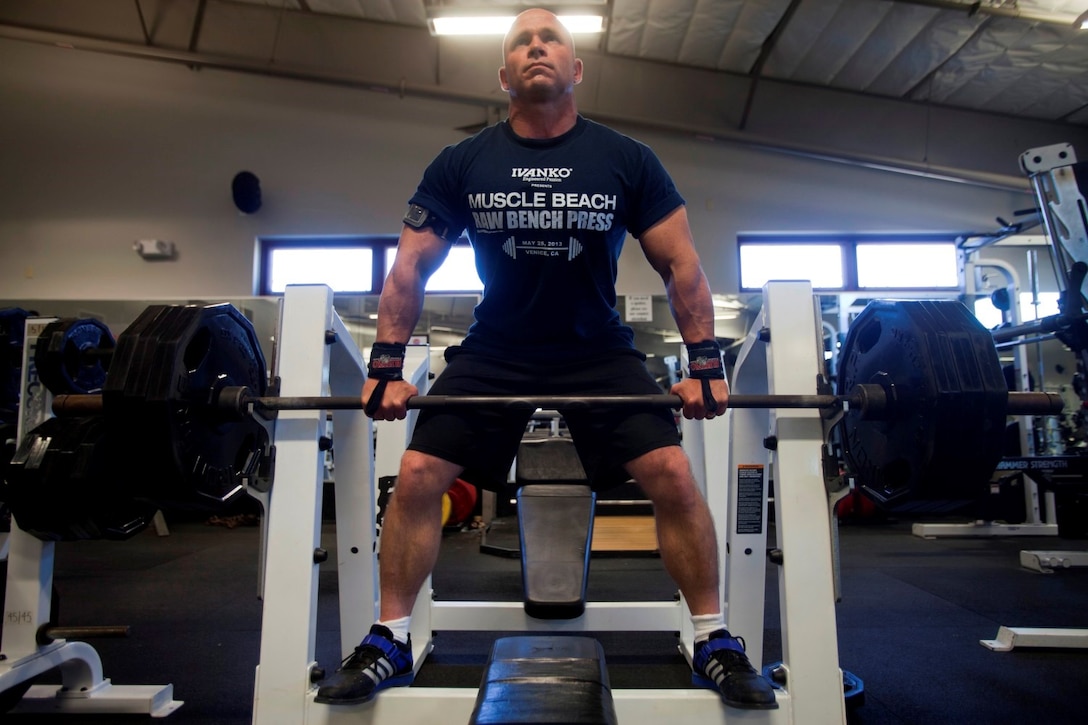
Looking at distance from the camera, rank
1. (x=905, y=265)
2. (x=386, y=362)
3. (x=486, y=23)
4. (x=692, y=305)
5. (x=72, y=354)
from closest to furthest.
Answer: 1. (x=386, y=362)
2. (x=692, y=305)
3. (x=72, y=354)
4. (x=486, y=23)
5. (x=905, y=265)

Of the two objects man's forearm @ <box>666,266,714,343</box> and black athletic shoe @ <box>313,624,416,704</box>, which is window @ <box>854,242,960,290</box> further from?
black athletic shoe @ <box>313,624,416,704</box>

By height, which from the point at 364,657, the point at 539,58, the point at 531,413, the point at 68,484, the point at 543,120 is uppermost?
the point at 539,58

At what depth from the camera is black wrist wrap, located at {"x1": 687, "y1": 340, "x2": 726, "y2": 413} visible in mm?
1242

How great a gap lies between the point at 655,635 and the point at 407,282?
4.84 feet

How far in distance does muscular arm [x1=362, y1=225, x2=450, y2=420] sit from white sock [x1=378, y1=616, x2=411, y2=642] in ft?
1.48

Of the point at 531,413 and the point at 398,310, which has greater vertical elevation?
the point at 398,310

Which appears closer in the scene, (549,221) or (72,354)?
(549,221)

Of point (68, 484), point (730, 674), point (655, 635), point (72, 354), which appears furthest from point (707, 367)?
point (72, 354)

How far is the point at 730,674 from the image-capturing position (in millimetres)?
1107

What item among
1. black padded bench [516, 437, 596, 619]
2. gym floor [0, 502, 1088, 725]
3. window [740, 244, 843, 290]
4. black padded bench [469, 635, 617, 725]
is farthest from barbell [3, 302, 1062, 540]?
window [740, 244, 843, 290]

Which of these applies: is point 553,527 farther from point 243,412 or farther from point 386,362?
point 243,412

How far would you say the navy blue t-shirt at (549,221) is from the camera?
1.37 metres

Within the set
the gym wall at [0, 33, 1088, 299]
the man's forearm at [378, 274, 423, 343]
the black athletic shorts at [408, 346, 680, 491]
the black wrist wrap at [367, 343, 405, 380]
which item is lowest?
the black athletic shorts at [408, 346, 680, 491]

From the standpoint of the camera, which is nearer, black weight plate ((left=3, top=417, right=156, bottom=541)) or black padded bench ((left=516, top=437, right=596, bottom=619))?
black weight plate ((left=3, top=417, right=156, bottom=541))
